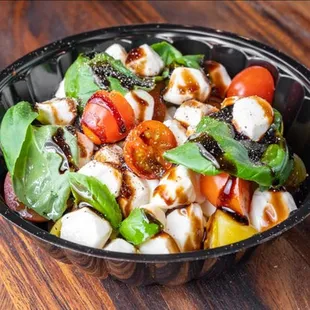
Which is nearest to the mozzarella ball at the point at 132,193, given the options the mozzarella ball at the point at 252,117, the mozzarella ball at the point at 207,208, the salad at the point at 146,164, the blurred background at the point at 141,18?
the salad at the point at 146,164

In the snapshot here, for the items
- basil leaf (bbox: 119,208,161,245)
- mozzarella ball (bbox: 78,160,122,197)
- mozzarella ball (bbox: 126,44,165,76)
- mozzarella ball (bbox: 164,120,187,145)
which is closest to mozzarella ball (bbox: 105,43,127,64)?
mozzarella ball (bbox: 126,44,165,76)

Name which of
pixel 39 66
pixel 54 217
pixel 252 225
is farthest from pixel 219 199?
pixel 39 66

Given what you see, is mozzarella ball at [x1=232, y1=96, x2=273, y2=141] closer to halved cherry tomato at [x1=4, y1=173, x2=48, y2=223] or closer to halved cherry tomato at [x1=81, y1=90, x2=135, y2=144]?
halved cherry tomato at [x1=81, y1=90, x2=135, y2=144]

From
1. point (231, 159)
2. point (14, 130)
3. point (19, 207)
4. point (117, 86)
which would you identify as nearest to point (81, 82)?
point (117, 86)

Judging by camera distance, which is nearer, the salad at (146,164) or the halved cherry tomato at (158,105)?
the salad at (146,164)

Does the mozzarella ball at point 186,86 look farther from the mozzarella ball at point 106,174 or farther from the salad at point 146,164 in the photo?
the mozzarella ball at point 106,174

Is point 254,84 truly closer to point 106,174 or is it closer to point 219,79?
Answer: point 219,79
